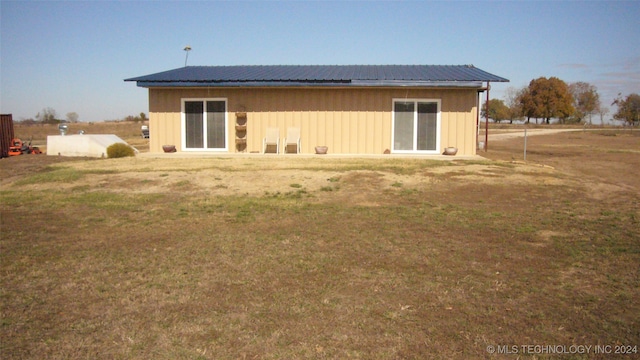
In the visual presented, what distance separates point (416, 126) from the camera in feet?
56.7

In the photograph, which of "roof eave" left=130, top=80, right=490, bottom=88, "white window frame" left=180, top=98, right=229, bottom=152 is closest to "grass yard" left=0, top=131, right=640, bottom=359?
"roof eave" left=130, top=80, right=490, bottom=88

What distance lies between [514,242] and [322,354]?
345cm

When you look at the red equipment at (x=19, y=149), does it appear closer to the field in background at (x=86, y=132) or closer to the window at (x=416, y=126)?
the field in background at (x=86, y=132)

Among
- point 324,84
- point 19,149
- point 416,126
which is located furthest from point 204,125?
point 19,149

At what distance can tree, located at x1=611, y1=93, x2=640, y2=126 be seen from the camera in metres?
66.8

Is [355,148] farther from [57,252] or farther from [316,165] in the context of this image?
[57,252]

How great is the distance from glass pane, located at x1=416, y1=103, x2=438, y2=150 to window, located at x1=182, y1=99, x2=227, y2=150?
648cm

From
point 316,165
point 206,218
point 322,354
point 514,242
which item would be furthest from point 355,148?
point 322,354

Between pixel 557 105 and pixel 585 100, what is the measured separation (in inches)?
475

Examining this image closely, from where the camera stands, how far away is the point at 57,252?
5832 millimetres

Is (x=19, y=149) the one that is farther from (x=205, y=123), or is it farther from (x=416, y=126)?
(x=416, y=126)

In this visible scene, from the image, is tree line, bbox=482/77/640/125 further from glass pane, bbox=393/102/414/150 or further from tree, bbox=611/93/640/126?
glass pane, bbox=393/102/414/150

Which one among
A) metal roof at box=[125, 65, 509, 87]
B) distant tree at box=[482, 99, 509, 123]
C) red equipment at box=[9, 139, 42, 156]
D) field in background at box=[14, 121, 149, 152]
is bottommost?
red equipment at box=[9, 139, 42, 156]

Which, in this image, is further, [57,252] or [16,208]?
[16,208]
